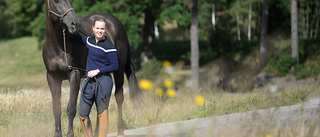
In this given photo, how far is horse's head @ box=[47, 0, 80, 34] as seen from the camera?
567 cm

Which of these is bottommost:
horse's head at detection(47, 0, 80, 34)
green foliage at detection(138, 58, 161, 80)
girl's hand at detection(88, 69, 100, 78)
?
green foliage at detection(138, 58, 161, 80)

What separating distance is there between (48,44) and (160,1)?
67.6 ft

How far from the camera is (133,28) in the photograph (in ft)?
80.4

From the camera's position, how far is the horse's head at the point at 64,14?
567cm

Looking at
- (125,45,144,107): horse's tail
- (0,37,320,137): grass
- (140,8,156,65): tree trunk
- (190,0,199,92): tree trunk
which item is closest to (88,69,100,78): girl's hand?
(0,37,320,137): grass

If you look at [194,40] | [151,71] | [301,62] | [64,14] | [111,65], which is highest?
[64,14]

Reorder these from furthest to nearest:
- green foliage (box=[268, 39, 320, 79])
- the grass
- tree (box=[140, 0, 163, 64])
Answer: tree (box=[140, 0, 163, 64])
green foliage (box=[268, 39, 320, 79])
the grass

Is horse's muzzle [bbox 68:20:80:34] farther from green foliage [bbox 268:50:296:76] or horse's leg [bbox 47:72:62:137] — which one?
green foliage [bbox 268:50:296:76]

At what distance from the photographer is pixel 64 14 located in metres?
5.86

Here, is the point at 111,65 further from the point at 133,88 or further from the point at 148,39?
the point at 148,39

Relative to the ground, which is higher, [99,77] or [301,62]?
[99,77]

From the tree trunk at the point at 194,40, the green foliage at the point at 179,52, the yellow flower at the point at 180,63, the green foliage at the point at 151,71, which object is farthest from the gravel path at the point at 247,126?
the green foliage at the point at 179,52

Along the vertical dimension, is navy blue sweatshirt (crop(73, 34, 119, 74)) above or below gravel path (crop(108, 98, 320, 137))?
above

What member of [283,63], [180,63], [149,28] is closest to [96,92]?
[283,63]
